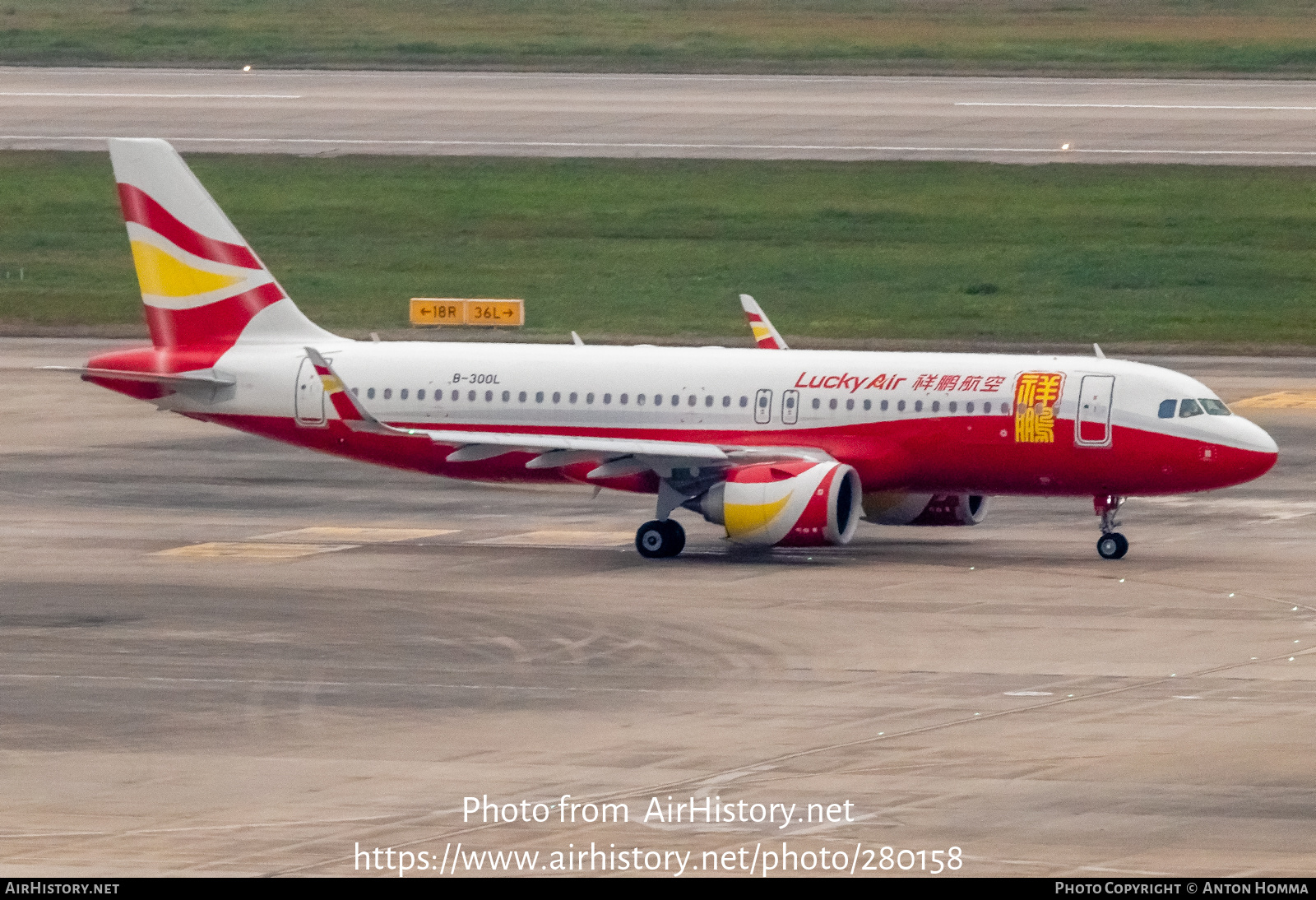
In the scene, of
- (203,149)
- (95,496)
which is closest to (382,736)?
(95,496)

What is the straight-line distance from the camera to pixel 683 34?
120 meters

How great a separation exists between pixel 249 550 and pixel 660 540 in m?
7.11

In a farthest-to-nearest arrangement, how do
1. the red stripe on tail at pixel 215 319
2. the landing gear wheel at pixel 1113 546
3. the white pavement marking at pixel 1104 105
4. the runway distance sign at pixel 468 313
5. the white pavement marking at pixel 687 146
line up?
the white pavement marking at pixel 1104 105
the white pavement marking at pixel 687 146
the runway distance sign at pixel 468 313
the red stripe on tail at pixel 215 319
the landing gear wheel at pixel 1113 546

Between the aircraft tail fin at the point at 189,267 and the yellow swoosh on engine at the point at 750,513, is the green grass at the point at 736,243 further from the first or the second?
the yellow swoosh on engine at the point at 750,513

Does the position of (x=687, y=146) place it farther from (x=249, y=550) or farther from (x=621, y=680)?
(x=621, y=680)

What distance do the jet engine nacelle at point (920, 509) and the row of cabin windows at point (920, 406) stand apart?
6.28 ft

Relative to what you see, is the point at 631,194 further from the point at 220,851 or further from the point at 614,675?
the point at 220,851

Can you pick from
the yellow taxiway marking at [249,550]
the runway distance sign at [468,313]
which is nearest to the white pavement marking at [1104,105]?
the runway distance sign at [468,313]

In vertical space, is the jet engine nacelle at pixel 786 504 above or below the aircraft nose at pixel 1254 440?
below

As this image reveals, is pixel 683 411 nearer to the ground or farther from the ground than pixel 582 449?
farther from the ground

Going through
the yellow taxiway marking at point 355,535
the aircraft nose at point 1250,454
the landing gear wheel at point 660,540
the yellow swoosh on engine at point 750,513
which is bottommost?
the yellow taxiway marking at point 355,535

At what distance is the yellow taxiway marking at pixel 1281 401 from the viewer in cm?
6131

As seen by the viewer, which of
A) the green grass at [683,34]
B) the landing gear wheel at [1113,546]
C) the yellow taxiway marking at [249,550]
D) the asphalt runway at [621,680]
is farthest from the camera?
the green grass at [683,34]

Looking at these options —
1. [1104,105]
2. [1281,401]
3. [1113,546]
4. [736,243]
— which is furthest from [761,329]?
[1104,105]
